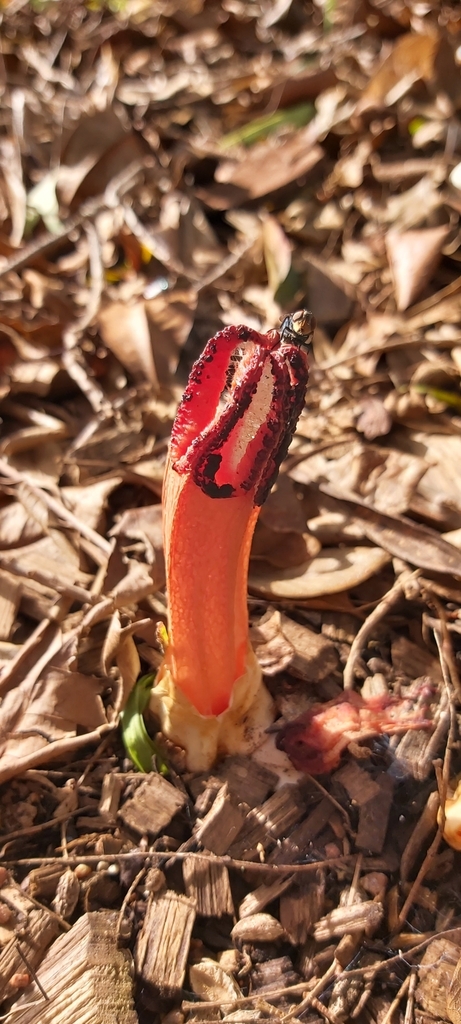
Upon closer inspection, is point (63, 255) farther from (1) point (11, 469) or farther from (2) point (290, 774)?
(2) point (290, 774)

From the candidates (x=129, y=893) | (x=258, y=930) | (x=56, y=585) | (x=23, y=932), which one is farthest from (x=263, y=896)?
(x=56, y=585)

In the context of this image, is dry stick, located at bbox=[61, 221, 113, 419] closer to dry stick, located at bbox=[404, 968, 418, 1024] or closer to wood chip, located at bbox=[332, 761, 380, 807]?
wood chip, located at bbox=[332, 761, 380, 807]

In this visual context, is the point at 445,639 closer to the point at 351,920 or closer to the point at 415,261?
the point at 351,920

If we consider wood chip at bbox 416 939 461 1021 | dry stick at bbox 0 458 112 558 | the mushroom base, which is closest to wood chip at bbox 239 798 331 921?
the mushroom base

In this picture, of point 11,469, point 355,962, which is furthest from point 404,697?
point 11,469

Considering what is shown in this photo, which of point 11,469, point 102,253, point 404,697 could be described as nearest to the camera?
point 404,697

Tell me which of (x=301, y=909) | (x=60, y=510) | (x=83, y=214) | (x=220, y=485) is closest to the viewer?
(x=220, y=485)

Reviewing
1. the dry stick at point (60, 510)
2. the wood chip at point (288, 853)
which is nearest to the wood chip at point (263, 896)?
the wood chip at point (288, 853)
